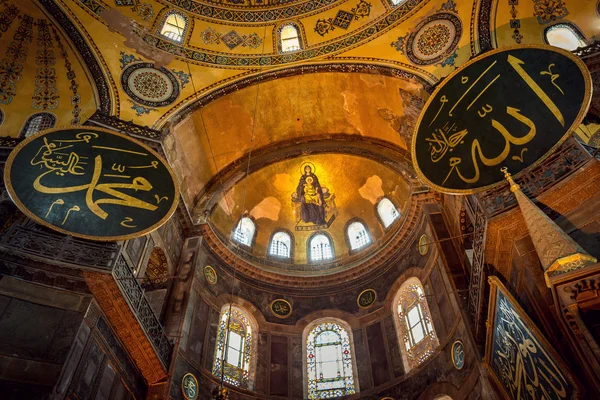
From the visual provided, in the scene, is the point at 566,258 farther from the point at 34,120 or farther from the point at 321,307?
the point at 34,120

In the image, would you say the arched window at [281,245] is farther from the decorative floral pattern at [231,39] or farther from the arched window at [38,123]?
the arched window at [38,123]

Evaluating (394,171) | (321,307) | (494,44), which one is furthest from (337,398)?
(494,44)

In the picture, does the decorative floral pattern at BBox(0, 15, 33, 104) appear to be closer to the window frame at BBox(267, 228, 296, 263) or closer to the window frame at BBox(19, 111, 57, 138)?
the window frame at BBox(19, 111, 57, 138)

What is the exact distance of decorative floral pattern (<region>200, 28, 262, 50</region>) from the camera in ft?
41.9

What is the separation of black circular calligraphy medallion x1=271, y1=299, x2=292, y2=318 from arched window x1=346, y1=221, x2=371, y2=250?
7.98ft

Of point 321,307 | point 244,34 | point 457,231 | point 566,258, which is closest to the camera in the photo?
point 566,258

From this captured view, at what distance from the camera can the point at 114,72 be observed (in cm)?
1117

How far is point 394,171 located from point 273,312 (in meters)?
4.56

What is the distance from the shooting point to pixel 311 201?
13641mm

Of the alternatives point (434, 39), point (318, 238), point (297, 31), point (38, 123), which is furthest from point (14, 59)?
point (434, 39)

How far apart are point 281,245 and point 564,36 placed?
8264mm

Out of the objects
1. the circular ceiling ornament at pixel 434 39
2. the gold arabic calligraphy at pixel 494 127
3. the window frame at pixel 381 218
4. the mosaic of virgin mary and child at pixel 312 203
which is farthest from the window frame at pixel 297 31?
the gold arabic calligraphy at pixel 494 127

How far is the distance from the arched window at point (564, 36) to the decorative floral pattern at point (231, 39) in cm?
697

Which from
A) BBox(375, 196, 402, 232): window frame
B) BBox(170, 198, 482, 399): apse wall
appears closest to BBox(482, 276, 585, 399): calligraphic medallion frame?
BBox(170, 198, 482, 399): apse wall
